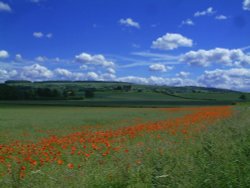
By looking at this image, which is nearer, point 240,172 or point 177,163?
point 240,172

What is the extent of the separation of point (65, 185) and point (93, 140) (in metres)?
5.41

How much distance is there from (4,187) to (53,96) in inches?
3590

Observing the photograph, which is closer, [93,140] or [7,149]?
[7,149]

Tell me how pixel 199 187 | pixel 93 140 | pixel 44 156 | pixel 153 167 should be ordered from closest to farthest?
pixel 199 187, pixel 153 167, pixel 44 156, pixel 93 140

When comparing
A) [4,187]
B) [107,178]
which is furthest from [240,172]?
[4,187]

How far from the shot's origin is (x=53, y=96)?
95.9 meters

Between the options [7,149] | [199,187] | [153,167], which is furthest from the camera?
[7,149]

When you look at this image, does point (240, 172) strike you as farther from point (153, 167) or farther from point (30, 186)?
point (30, 186)

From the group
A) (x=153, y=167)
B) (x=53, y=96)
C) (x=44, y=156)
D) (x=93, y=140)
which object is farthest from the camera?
(x=53, y=96)

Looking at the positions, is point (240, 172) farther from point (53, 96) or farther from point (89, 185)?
point (53, 96)

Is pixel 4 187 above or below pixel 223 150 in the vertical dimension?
below

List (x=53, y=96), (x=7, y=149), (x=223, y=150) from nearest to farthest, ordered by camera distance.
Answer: (x=223, y=150)
(x=7, y=149)
(x=53, y=96)

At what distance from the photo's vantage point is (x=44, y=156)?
29.6 feet

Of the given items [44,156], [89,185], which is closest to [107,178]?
[89,185]
